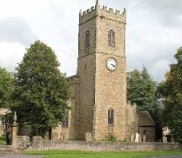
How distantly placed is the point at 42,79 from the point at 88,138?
11142mm

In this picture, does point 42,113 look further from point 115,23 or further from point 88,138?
point 115,23

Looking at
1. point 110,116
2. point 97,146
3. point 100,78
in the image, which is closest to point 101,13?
point 100,78

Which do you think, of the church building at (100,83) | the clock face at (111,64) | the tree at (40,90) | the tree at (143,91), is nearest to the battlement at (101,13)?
the church building at (100,83)

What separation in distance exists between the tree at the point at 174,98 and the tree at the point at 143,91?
16626 millimetres

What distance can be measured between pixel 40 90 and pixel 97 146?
9.15 m

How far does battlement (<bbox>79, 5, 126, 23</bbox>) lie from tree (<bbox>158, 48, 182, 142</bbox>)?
11.0 metres

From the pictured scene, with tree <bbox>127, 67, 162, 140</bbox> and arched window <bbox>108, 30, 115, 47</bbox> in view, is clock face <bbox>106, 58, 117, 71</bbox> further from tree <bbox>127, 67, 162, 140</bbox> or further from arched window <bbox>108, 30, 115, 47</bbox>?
tree <bbox>127, 67, 162, 140</bbox>

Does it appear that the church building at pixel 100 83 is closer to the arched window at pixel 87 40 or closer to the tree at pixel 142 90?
the arched window at pixel 87 40

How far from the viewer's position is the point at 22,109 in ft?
150

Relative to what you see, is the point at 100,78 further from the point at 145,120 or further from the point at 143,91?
the point at 143,91

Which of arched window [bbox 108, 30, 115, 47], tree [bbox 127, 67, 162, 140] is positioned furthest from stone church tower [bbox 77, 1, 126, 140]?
tree [bbox 127, 67, 162, 140]

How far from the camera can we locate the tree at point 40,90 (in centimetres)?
4531

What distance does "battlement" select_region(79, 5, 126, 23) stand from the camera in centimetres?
5719

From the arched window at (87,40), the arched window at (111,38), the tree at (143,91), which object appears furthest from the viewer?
the tree at (143,91)
